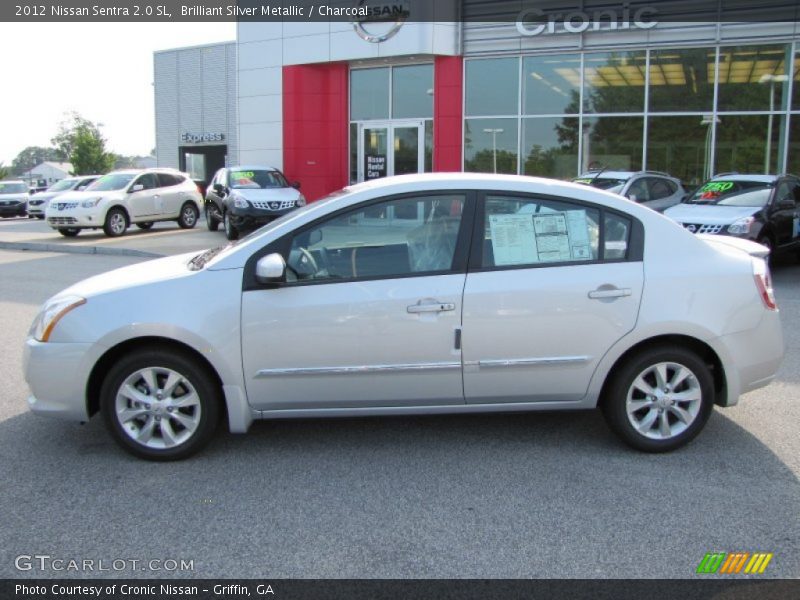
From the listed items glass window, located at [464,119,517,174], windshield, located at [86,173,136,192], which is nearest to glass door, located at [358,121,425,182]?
glass window, located at [464,119,517,174]

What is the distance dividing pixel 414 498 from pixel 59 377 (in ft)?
7.00

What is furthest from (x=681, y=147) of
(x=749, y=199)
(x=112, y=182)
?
(x=112, y=182)

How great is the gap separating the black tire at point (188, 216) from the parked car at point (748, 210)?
13633 millimetres

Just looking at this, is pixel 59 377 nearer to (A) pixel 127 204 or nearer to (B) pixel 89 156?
(A) pixel 127 204

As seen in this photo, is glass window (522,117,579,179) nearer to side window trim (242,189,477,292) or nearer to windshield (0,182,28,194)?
side window trim (242,189,477,292)

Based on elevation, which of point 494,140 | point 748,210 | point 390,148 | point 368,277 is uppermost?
point 494,140

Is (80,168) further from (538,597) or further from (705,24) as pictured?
(538,597)

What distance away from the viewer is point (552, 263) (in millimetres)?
4227

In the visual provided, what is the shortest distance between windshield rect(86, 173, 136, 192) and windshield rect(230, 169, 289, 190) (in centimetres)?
367

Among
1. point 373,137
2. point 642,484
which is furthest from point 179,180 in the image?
point 642,484

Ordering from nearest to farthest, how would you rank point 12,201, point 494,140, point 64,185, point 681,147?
point 681,147 → point 494,140 → point 64,185 → point 12,201

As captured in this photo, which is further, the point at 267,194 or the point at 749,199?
the point at 267,194

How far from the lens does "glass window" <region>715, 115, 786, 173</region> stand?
56.7 feet

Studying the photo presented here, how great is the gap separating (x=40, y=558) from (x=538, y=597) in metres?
2.16
